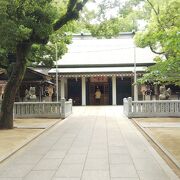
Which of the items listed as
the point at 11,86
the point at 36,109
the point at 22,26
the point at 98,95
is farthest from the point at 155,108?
Result: the point at 98,95

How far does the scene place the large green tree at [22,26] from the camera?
48.8 feet

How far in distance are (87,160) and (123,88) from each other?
27.3 m

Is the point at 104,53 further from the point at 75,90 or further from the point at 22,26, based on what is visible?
the point at 22,26

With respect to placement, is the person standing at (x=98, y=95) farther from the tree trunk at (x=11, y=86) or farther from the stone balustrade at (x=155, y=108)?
the tree trunk at (x=11, y=86)

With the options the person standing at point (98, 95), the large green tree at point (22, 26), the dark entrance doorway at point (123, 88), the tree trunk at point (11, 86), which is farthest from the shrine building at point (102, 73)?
the tree trunk at point (11, 86)

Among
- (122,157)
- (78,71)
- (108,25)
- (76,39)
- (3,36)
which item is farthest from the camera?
(76,39)

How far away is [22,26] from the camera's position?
50.2 ft

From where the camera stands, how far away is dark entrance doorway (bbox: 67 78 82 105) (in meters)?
37.5

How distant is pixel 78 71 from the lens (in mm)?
35438

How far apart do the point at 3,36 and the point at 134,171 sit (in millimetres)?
8480

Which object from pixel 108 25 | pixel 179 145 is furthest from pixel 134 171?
pixel 108 25

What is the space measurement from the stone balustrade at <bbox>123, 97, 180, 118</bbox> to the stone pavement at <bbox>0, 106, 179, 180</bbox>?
318 inches

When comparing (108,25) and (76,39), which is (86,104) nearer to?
(76,39)

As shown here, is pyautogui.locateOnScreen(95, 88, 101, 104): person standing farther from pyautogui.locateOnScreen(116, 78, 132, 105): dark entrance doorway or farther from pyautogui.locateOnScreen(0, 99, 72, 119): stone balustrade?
pyautogui.locateOnScreen(0, 99, 72, 119): stone balustrade
